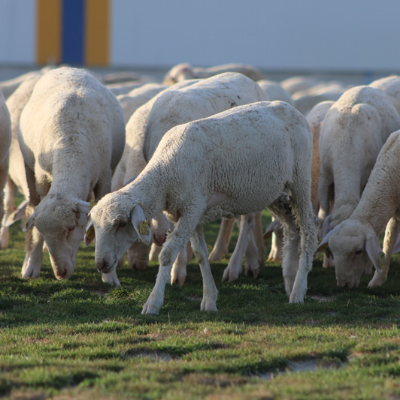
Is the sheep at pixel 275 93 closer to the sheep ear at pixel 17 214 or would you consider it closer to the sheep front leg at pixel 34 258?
the sheep ear at pixel 17 214

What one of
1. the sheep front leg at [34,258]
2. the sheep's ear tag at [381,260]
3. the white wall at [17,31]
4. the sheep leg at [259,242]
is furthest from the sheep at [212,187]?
the white wall at [17,31]

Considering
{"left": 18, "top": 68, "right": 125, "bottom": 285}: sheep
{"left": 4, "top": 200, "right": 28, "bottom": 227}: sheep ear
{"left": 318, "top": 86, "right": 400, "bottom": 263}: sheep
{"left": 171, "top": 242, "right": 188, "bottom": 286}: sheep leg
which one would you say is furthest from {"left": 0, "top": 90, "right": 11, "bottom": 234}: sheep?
{"left": 318, "top": 86, "right": 400, "bottom": 263}: sheep

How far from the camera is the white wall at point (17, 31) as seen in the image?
27375mm

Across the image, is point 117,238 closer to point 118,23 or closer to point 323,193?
point 323,193

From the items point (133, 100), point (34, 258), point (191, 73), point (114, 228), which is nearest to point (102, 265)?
point (114, 228)

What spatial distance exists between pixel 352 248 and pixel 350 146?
1.77 meters


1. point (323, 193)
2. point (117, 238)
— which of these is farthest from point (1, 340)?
point (323, 193)

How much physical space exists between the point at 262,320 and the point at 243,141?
1612 millimetres

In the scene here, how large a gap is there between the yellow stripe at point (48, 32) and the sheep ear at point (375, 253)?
74.7 ft

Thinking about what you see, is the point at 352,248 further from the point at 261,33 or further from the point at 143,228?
the point at 261,33

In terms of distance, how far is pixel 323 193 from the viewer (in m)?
8.45

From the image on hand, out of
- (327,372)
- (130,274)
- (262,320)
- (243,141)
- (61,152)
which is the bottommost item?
(130,274)

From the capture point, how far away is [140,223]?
516cm

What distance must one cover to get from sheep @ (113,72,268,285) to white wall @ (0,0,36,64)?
2090 cm
